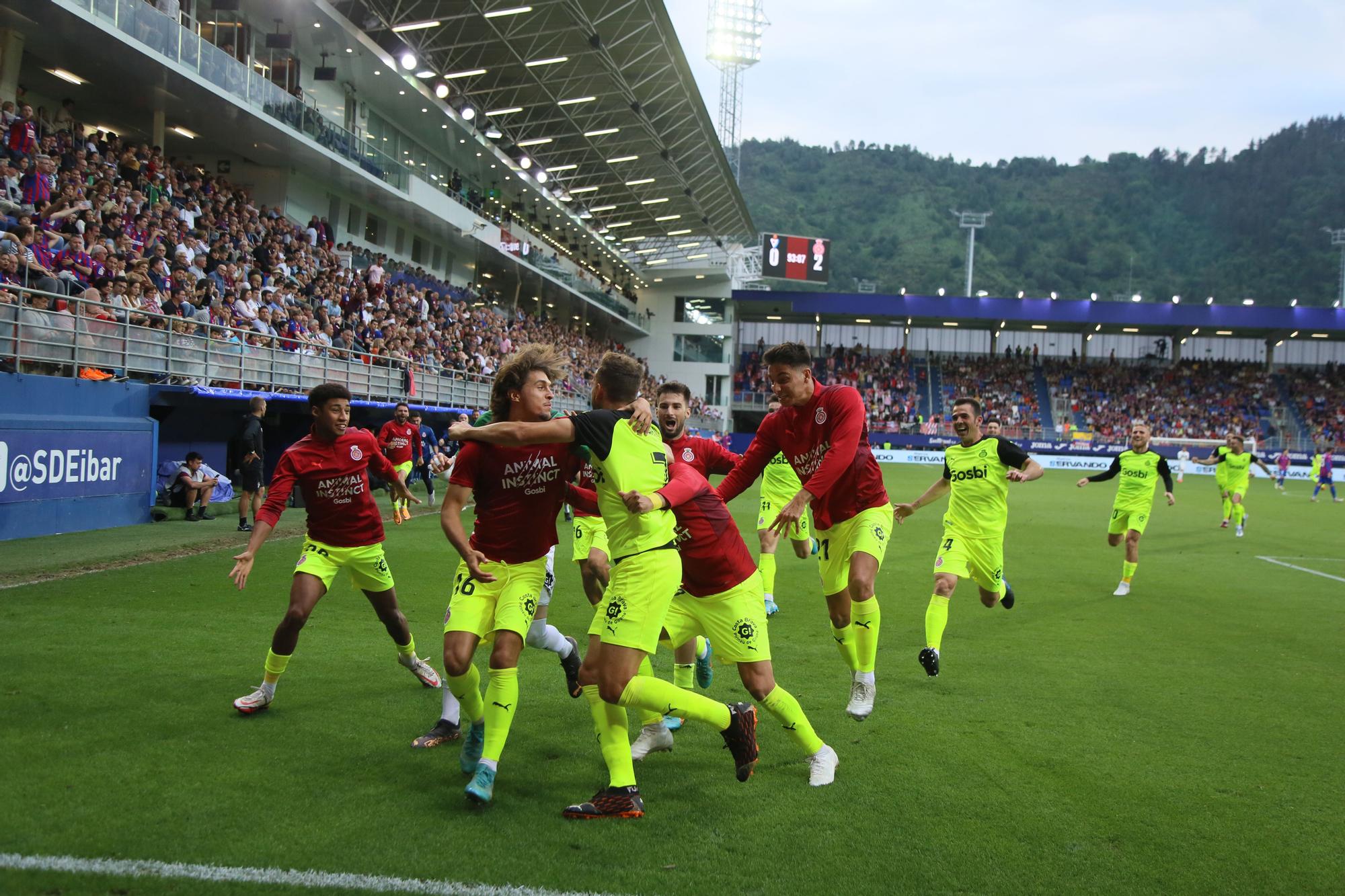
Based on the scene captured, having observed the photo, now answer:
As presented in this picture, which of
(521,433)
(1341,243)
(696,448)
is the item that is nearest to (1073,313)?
(1341,243)

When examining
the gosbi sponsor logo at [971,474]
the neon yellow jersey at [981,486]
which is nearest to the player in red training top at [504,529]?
the neon yellow jersey at [981,486]

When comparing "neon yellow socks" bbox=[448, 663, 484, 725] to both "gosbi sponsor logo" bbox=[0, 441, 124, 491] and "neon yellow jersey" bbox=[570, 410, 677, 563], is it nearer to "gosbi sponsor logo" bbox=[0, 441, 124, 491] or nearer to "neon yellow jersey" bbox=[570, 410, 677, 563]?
"neon yellow jersey" bbox=[570, 410, 677, 563]

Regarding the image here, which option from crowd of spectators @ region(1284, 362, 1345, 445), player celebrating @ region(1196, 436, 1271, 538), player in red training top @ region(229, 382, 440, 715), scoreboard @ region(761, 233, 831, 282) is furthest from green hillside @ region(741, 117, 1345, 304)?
player in red training top @ region(229, 382, 440, 715)

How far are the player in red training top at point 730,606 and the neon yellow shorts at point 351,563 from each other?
2.22 m

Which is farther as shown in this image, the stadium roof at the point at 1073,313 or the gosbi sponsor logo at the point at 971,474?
the stadium roof at the point at 1073,313

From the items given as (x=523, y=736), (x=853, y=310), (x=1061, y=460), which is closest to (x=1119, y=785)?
(x=523, y=736)

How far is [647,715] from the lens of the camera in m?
5.36

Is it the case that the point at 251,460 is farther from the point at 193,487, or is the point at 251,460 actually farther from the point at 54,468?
the point at 54,468

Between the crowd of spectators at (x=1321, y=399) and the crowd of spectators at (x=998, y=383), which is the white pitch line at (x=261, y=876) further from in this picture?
the crowd of spectators at (x=1321, y=399)

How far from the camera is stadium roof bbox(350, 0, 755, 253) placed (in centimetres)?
2955

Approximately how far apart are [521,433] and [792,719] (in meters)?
2.10

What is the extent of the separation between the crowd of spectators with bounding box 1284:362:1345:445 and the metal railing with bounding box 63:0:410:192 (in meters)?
57.1

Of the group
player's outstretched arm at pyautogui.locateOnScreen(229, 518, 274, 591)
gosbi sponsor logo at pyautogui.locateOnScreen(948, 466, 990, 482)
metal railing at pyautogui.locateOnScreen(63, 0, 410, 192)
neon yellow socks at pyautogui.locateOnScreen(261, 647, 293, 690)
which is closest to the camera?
player's outstretched arm at pyautogui.locateOnScreen(229, 518, 274, 591)

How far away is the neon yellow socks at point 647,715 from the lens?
186 inches
